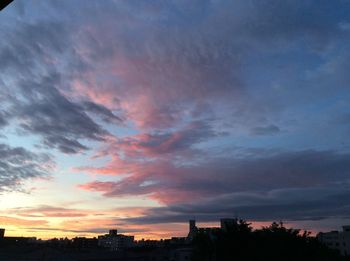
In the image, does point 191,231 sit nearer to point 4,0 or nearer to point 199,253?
point 199,253

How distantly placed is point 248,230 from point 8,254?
185 feet

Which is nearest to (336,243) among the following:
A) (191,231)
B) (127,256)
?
(191,231)

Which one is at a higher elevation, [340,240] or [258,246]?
[340,240]

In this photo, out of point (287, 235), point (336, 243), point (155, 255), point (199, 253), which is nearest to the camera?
point (287, 235)

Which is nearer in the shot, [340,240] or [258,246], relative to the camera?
[258,246]

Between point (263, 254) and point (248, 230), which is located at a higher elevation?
point (248, 230)

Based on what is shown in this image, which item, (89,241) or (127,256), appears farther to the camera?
(89,241)

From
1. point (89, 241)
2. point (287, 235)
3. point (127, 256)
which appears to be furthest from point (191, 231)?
point (287, 235)

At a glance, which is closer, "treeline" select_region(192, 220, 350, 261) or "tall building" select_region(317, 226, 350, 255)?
"treeline" select_region(192, 220, 350, 261)

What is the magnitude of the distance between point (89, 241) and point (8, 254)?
116 m

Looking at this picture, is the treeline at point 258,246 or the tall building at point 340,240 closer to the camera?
the treeline at point 258,246

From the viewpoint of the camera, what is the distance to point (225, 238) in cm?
4834

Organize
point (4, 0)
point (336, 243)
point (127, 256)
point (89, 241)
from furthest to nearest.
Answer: point (89, 241) → point (336, 243) → point (127, 256) → point (4, 0)

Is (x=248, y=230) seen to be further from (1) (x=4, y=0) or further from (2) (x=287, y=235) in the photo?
(1) (x=4, y=0)
